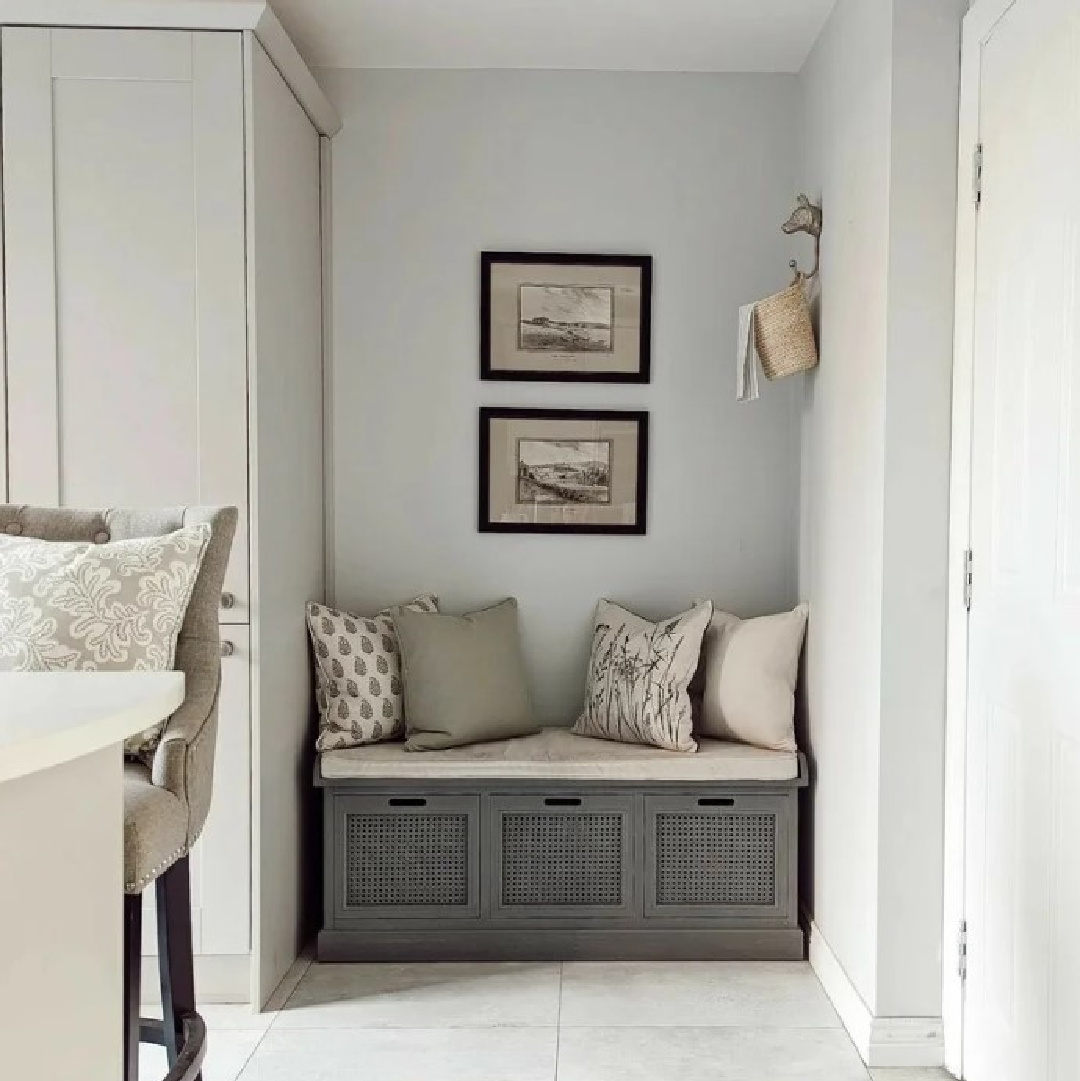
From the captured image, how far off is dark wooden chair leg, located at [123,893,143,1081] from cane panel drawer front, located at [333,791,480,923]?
152cm

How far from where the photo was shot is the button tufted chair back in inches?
78.8

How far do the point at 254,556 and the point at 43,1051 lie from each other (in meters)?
1.68

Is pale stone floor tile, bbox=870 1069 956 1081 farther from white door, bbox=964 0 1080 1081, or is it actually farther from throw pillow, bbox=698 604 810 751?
throw pillow, bbox=698 604 810 751

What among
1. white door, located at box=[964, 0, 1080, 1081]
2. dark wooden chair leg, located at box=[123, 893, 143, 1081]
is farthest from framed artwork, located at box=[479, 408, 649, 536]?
dark wooden chair leg, located at box=[123, 893, 143, 1081]

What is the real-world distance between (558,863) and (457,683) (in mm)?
556

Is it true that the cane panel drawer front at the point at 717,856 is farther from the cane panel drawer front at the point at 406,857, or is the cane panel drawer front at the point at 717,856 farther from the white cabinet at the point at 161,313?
the white cabinet at the point at 161,313

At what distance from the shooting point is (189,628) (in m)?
2.15

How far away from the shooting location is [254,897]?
297 centimetres

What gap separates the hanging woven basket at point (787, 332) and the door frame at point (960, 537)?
693mm

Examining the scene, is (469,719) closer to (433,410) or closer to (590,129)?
(433,410)

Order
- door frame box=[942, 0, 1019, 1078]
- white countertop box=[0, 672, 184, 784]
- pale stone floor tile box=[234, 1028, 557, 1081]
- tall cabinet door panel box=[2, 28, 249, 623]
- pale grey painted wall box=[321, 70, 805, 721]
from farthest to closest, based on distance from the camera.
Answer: pale grey painted wall box=[321, 70, 805, 721]
tall cabinet door panel box=[2, 28, 249, 623]
pale stone floor tile box=[234, 1028, 557, 1081]
door frame box=[942, 0, 1019, 1078]
white countertop box=[0, 672, 184, 784]

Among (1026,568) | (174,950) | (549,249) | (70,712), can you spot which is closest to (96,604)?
(174,950)

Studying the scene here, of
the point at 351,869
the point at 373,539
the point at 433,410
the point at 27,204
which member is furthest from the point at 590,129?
the point at 351,869

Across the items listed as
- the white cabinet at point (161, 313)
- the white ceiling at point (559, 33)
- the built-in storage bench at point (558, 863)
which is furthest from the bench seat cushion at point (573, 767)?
the white ceiling at point (559, 33)
